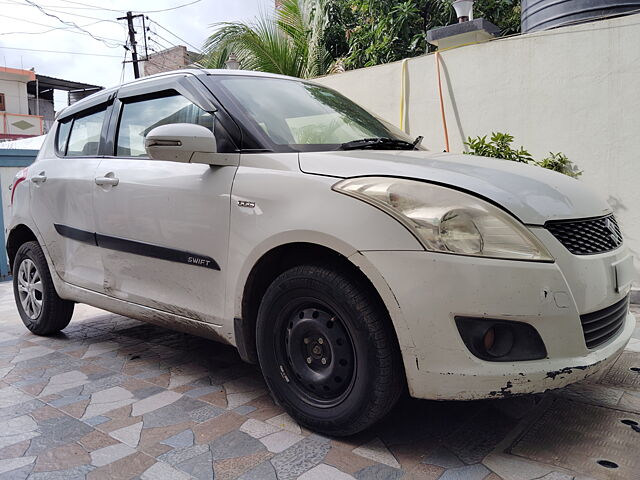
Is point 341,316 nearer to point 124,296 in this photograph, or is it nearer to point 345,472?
point 345,472

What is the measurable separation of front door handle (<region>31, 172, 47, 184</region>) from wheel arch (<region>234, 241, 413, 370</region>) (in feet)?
7.22

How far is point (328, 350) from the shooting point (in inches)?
94.6

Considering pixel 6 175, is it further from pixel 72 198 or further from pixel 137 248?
pixel 137 248

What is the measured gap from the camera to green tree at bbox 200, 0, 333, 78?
30.7ft

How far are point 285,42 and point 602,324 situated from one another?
27.0 feet

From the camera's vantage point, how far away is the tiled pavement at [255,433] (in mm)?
2227

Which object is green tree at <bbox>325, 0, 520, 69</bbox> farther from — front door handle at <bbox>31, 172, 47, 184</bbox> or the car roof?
front door handle at <bbox>31, 172, 47, 184</bbox>

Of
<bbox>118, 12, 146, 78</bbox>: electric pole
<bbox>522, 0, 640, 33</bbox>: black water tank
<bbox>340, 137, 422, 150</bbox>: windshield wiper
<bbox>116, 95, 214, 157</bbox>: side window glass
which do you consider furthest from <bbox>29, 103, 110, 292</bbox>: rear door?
<bbox>118, 12, 146, 78</bbox>: electric pole

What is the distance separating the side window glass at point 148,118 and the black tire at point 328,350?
1044mm

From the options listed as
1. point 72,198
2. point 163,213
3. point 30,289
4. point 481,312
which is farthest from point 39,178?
point 481,312

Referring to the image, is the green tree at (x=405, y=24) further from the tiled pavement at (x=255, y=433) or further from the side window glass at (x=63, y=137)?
the tiled pavement at (x=255, y=433)

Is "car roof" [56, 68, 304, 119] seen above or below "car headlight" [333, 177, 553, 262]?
above

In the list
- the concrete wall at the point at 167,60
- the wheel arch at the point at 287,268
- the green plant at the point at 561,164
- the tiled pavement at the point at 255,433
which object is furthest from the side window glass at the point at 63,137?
the concrete wall at the point at 167,60

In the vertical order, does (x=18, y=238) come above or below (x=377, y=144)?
Answer: below
